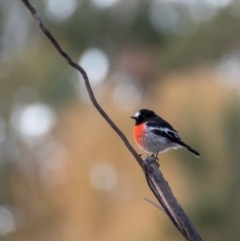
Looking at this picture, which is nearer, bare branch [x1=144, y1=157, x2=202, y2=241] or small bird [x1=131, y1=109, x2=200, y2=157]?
bare branch [x1=144, y1=157, x2=202, y2=241]

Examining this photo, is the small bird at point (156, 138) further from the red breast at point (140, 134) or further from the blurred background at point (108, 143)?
the blurred background at point (108, 143)

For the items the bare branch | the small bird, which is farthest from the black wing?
the bare branch

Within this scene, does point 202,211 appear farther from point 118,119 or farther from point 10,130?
point 10,130

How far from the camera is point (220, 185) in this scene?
253 inches

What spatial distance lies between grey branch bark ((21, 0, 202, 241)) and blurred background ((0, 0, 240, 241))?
438 cm

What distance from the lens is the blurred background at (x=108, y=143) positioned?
625cm

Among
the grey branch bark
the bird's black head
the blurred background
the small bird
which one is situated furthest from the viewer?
the blurred background

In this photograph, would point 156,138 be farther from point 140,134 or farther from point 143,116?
point 143,116

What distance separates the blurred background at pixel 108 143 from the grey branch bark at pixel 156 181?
14.4 ft

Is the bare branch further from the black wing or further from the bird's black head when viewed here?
the bird's black head

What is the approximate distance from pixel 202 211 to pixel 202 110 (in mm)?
995

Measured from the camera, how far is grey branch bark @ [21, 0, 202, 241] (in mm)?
1354

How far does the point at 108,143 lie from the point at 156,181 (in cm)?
491

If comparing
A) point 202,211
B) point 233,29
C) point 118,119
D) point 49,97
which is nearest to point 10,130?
point 49,97
